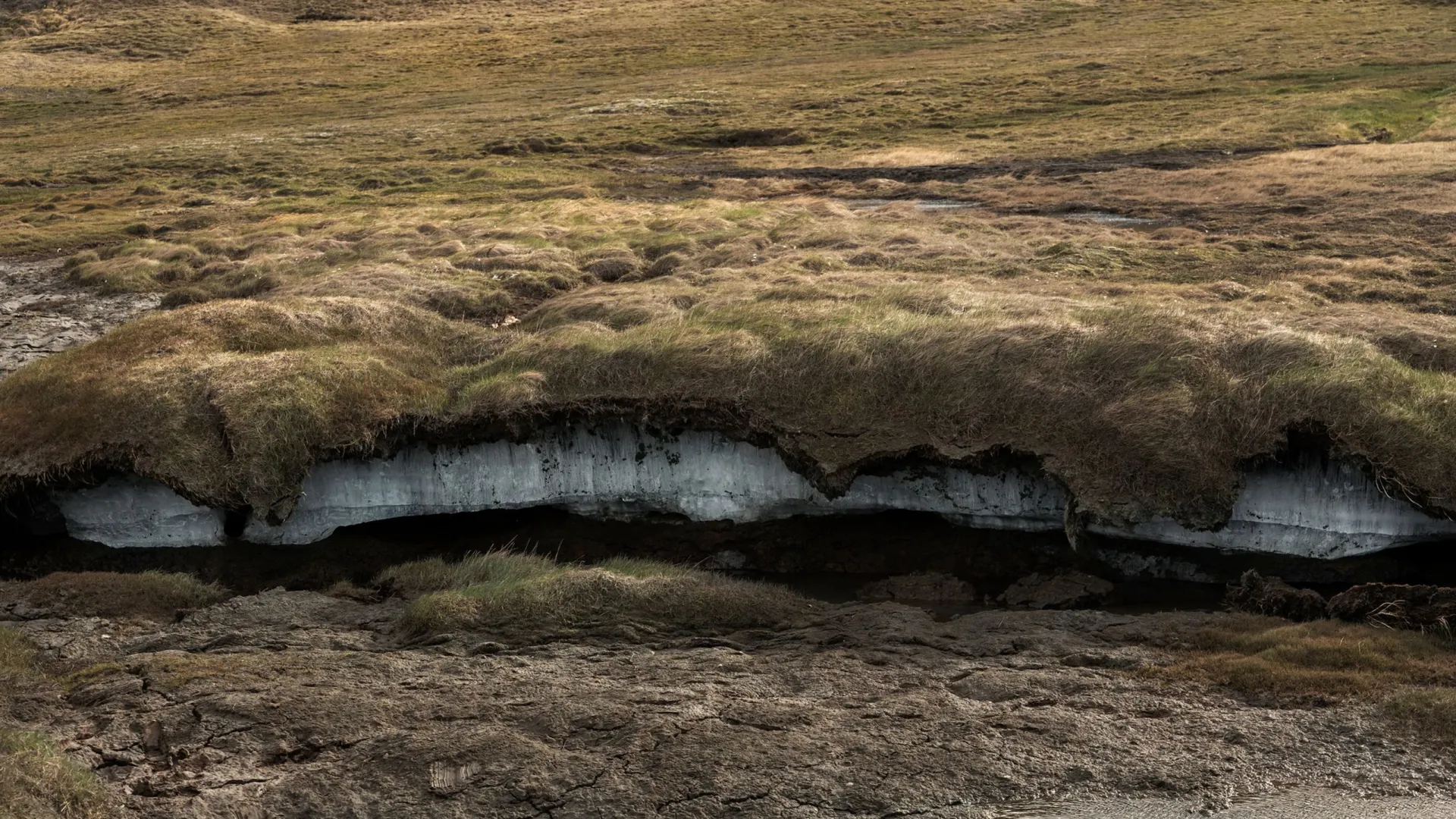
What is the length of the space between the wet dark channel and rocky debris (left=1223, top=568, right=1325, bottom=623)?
2.50 ft

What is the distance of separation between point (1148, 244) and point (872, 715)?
20.0m

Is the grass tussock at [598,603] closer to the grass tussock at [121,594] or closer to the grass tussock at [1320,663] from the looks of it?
the grass tussock at [121,594]

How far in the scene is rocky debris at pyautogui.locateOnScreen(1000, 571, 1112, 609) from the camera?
16.1 meters

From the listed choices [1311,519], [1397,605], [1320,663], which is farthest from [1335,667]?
[1311,519]

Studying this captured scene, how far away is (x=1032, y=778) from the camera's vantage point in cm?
1130

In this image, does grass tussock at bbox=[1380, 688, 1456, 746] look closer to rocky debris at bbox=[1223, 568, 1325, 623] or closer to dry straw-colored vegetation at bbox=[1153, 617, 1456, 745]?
dry straw-colored vegetation at bbox=[1153, 617, 1456, 745]

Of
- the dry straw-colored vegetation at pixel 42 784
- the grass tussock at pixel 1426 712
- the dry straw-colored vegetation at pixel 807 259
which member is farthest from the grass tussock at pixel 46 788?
the grass tussock at pixel 1426 712

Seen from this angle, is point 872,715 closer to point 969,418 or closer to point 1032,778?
point 1032,778

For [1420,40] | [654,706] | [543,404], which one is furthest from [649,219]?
[1420,40]

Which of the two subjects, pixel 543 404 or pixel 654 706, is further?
pixel 543 404

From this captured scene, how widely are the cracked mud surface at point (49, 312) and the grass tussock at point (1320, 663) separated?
2366cm

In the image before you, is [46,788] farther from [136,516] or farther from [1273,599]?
[1273,599]

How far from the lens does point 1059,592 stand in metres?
16.4

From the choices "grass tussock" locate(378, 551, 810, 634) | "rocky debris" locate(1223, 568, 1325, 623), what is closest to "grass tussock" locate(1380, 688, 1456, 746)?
"rocky debris" locate(1223, 568, 1325, 623)
